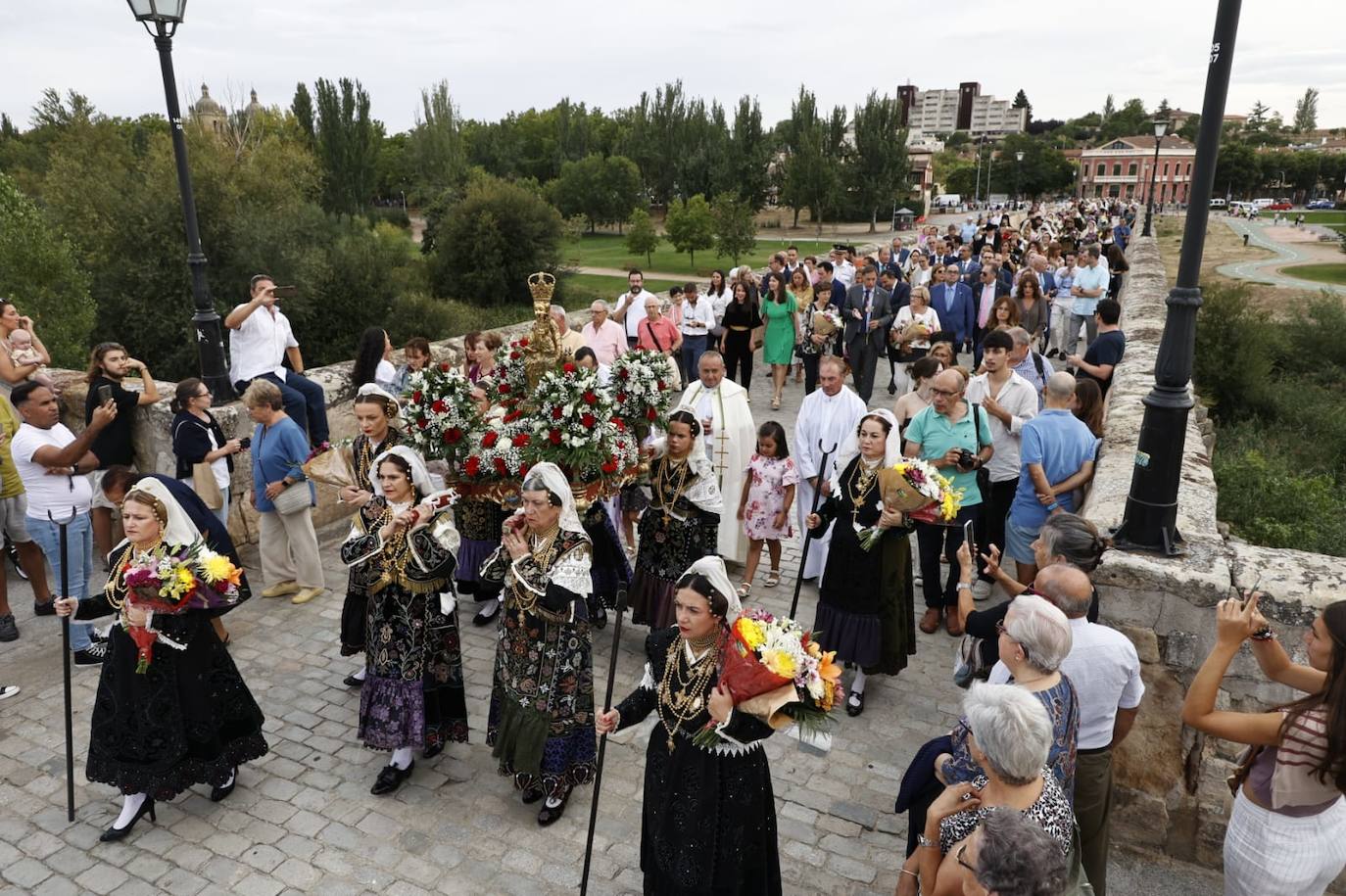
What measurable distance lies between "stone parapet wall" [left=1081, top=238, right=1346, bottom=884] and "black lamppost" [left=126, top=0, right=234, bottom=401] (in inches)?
306

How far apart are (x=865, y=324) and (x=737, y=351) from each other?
194cm

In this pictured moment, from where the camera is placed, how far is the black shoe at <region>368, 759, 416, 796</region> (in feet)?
17.5

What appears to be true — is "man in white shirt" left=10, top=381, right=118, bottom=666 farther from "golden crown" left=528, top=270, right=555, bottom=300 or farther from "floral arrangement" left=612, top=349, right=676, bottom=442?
"floral arrangement" left=612, top=349, right=676, bottom=442

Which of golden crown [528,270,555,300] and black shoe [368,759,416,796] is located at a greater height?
golden crown [528,270,555,300]

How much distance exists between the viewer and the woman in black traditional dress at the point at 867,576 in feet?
19.9

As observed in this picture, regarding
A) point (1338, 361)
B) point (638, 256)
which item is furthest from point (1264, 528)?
point (638, 256)

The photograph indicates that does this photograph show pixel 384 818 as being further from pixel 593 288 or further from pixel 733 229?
pixel 733 229

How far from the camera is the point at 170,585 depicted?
4703 mm

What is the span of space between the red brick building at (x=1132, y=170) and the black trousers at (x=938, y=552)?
124 meters

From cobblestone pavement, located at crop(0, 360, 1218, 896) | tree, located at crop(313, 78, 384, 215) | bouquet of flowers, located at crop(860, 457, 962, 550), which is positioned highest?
tree, located at crop(313, 78, 384, 215)

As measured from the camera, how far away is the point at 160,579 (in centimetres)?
471

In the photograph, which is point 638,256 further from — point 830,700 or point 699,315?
point 830,700

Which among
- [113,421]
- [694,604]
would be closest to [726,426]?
[694,604]

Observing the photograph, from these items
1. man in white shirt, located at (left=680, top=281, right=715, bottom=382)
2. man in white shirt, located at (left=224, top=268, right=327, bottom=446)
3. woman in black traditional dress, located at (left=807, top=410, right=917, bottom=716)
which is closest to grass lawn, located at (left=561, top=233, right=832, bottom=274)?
man in white shirt, located at (left=680, top=281, right=715, bottom=382)
